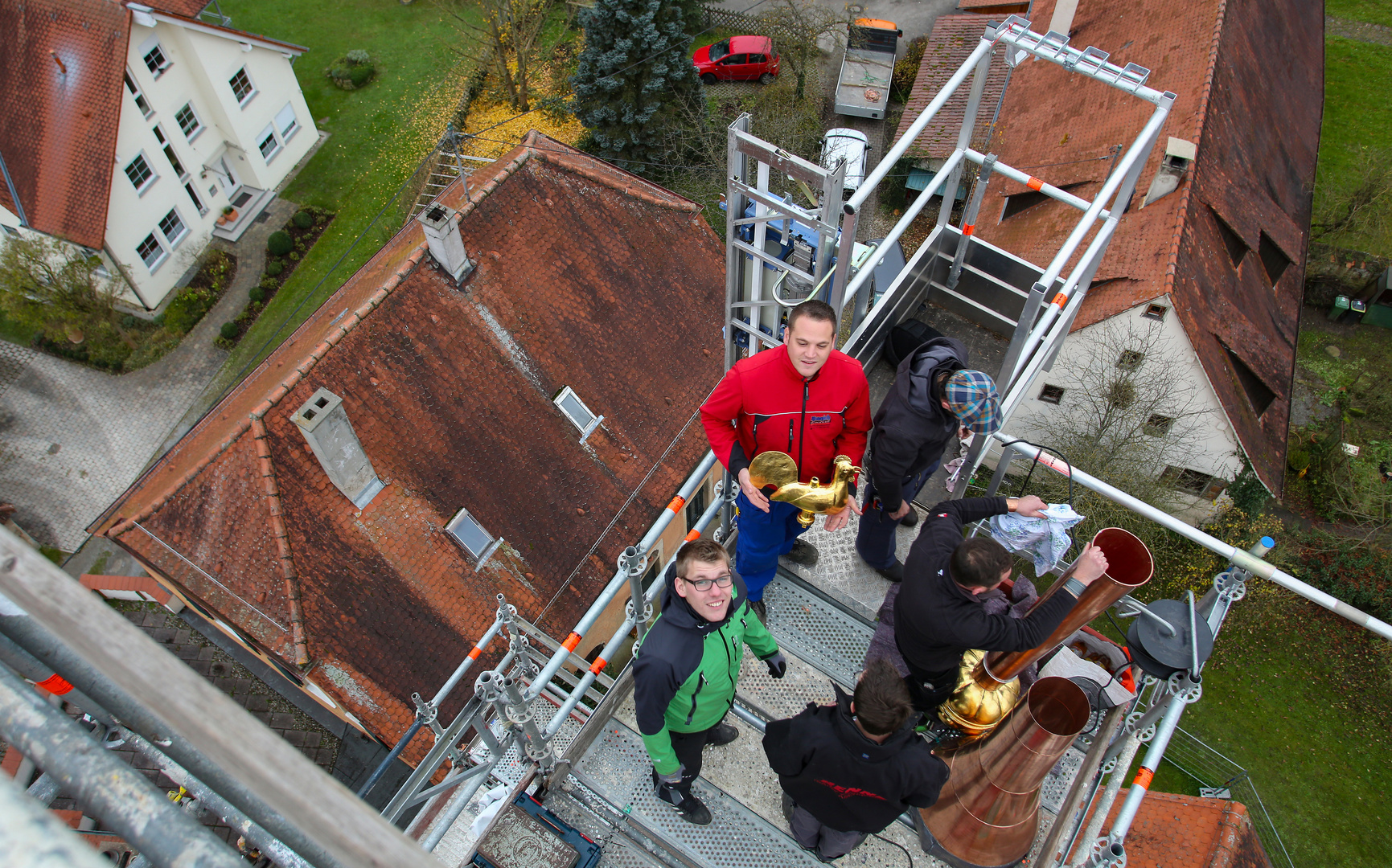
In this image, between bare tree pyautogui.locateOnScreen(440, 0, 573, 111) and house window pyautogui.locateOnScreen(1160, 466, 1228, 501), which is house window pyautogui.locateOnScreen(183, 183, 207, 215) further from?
house window pyautogui.locateOnScreen(1160, 466, 1228, 501)

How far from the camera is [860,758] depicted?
14.0 ft

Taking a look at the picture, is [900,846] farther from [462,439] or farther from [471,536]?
[462,439]

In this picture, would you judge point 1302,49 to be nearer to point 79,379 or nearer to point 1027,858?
point 1027,858

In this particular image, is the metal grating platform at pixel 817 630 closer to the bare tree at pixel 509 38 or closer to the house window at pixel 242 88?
the bare tree at pixel 509 38

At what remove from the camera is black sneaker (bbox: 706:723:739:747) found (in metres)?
5.68

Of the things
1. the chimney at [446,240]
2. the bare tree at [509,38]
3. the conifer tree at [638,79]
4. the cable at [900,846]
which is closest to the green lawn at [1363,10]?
the conifer tree at [638,79]

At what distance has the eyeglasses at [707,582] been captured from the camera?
14.4ft

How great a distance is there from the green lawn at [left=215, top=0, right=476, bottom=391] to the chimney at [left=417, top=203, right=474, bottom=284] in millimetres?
10513

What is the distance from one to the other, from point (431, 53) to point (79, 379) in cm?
1491

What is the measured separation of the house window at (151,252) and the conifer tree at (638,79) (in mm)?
11445

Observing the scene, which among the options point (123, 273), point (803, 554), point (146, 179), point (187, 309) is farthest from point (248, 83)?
point (803, 554)

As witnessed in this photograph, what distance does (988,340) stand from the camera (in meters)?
9.55

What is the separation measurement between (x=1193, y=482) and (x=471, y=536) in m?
15.2

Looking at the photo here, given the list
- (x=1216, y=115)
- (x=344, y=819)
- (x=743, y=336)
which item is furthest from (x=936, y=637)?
(x=1216, y=115)
